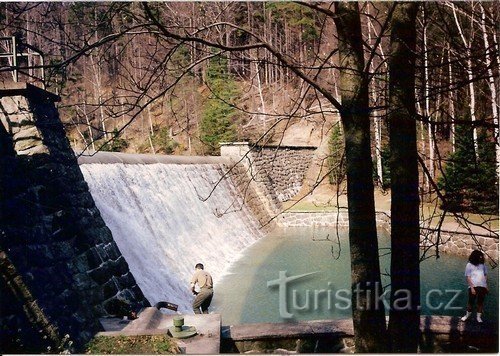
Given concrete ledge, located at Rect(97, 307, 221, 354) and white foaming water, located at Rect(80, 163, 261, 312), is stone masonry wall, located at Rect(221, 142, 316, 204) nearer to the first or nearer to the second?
white foaming water, located at Rect(80, 163, 261, 312)

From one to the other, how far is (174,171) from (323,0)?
920 cm

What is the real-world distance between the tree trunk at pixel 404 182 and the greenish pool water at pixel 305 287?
257cm

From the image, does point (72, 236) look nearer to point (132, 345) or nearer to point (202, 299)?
point (132, 345)

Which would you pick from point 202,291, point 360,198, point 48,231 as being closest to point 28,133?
point 48,231

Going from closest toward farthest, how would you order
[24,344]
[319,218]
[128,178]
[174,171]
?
[24,344]
[128,178]
[174,171]
[319,218]

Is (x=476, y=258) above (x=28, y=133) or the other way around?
the other way around

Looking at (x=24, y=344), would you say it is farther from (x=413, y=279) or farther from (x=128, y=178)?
(x=128, y=178)

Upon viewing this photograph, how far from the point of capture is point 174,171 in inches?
457

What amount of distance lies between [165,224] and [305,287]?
3.31 m

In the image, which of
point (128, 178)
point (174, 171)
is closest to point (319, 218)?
point (174, 171)

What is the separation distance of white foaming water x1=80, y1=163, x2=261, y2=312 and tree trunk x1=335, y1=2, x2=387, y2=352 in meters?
3.40

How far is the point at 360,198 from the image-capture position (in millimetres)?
2873

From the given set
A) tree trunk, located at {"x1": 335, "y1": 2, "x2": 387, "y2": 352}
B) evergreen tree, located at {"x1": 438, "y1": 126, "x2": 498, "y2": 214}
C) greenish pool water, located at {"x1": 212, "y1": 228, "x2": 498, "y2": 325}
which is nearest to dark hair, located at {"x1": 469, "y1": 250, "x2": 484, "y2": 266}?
evergreen tree, located at {"x1": 438, "y1": 126, "x2": 498, "y2": 214}

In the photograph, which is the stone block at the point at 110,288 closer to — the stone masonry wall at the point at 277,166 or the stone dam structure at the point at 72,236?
the stone dam structure at the point at 72,236
